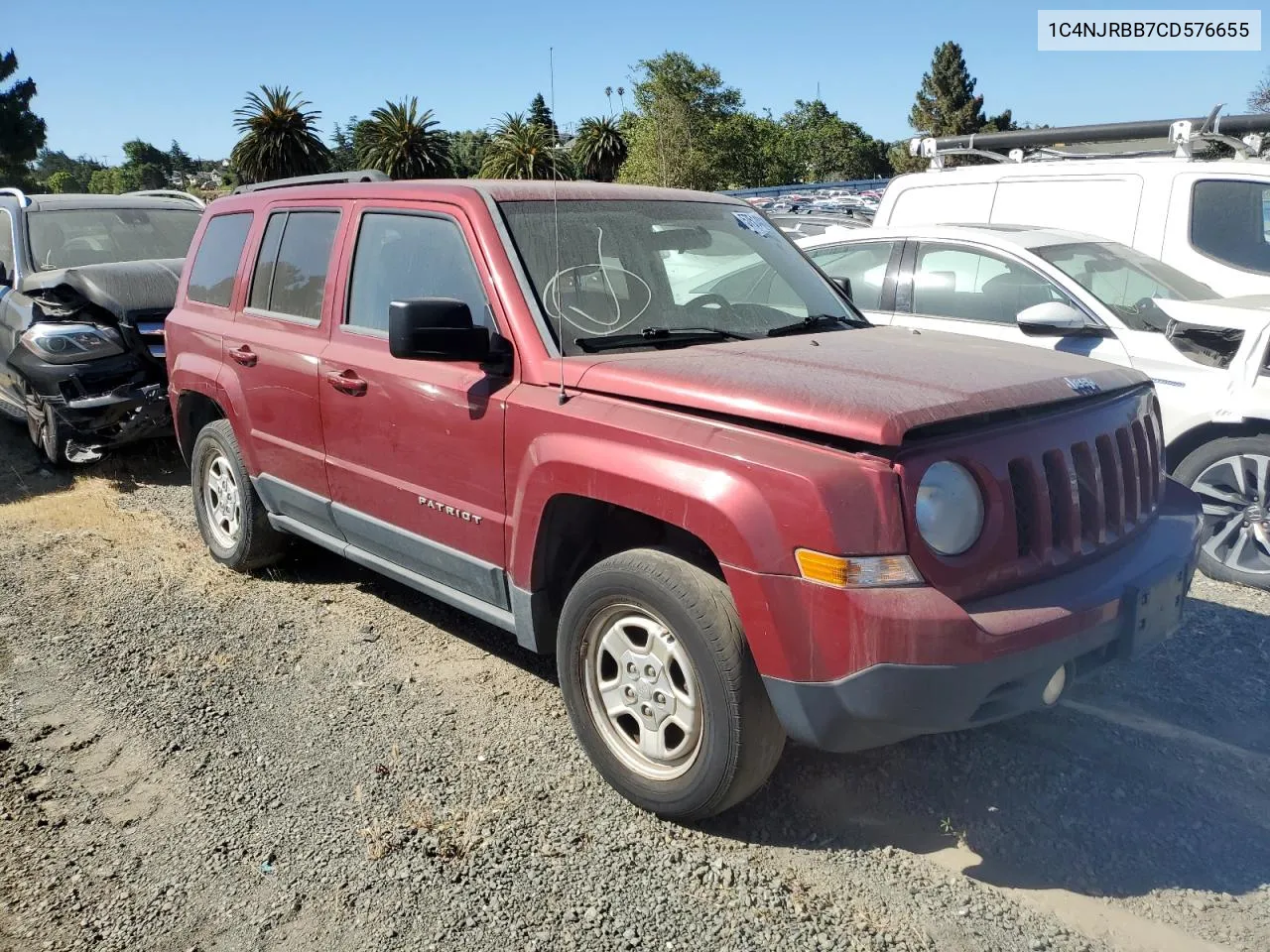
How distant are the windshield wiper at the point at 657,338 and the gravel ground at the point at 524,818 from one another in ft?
4.60

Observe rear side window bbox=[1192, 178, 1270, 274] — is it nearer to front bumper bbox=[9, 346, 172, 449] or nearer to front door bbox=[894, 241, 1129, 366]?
front door bbox=[894, 241, 1129, 366]

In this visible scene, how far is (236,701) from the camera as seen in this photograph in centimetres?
405

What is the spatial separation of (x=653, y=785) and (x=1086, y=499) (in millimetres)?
1538

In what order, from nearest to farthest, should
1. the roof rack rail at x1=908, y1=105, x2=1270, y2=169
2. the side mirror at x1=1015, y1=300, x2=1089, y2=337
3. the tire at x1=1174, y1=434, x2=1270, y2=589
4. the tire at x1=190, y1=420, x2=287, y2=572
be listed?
the tire at x1=1174, y1=434, x2=1270, y2=589 < the tire at x1=190, y1=420, x2=287, y2=572 < the side mirror at x1=1015, y1=300, x2=1089, y2=337 < the roof rack rail at x1=908, y1=105, x2=1270, y2=169

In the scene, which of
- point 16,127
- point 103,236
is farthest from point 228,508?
point 16,127

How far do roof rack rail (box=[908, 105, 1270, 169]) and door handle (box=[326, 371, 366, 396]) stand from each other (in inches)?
257

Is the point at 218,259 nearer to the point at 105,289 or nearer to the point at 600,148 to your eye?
the point at 105,289

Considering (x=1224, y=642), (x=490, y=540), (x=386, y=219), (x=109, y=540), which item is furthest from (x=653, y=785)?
(x=109, y=540)

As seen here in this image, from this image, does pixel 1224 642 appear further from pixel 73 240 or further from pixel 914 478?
pixel 73 240

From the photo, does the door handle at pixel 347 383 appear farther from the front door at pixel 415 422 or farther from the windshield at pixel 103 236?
the windshield at pixel 103 236

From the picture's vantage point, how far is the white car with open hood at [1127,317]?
5082 millimetres

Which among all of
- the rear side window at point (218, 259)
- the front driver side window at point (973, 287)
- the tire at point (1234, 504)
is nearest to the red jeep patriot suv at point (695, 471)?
the rear side window at point (218, 259)

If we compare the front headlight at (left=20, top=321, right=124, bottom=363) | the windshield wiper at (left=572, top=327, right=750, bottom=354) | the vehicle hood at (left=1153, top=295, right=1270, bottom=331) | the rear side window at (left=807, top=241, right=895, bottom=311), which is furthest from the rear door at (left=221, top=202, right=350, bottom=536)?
the vehicle hood at (left=1153, top=295, right=1270, bottom=331)

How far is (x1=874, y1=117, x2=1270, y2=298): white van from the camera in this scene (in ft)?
22.0
